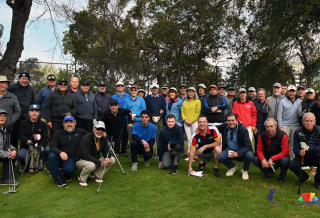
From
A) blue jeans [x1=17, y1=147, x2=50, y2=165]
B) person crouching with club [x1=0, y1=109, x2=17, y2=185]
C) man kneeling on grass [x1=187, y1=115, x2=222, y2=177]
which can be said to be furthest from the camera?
man kneeling on grass [x1=187, y1=115, x2=222, y2=177]

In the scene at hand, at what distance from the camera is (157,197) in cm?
425

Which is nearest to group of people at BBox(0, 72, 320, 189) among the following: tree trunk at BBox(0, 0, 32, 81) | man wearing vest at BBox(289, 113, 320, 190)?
man wearing vest at BBox(289, 113, 320, 190)

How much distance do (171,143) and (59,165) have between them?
7.53ft

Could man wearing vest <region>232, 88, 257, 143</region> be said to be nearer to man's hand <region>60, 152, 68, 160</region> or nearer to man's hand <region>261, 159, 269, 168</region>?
man's hand <region>261, 159, 269, 168</region>

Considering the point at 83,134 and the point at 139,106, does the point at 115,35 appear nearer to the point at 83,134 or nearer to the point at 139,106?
the point at 139,106

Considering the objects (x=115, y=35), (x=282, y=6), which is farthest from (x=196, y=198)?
(x=115, y=35)

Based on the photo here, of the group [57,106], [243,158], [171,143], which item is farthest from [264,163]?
[57,106]

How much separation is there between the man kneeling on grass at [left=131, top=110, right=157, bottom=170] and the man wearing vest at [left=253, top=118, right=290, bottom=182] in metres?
2.26

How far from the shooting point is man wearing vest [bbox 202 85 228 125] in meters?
6.39

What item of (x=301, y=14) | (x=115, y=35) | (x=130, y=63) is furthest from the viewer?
(x=115, y=35)

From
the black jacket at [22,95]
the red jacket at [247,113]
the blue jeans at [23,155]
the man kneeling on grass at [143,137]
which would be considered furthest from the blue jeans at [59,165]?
the red jacket at [247,113]

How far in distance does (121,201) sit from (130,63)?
11.7 meters

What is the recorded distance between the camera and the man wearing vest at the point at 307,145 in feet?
15.0

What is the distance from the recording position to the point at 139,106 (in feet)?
22.7
